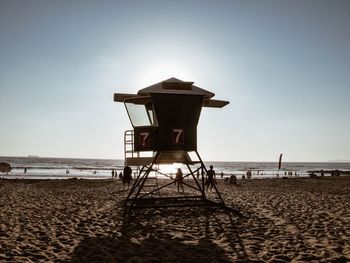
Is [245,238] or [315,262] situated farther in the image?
[245,238]

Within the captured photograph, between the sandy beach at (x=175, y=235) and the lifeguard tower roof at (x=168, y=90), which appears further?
the lifeguard tower roof at (x=168, y=90)

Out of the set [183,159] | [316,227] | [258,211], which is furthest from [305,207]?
[183,159]

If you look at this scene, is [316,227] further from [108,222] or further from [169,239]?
[108,222]

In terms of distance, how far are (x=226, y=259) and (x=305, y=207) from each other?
954cm

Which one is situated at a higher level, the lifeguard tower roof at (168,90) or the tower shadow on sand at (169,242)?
the lifeguard tower roof at (168,90)

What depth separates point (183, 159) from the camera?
13.1 metres

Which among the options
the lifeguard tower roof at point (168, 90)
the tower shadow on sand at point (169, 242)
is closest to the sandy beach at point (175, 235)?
the tower shadow on sand at point (169, 242)

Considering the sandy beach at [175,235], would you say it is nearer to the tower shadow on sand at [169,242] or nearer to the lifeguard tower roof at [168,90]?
the tower shadow on sand at [169,242]

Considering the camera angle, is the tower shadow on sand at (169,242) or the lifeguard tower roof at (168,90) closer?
the tower shadow on sand at (169,242)

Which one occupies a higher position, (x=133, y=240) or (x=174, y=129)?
(x=174, y=129)

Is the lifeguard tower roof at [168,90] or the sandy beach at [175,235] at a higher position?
the lifeguard tower roof at [168,90]

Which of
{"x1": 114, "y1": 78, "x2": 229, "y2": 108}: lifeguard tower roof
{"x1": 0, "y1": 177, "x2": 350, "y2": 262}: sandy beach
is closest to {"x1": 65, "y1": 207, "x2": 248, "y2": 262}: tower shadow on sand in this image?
{"x1": 0, "y1": 177, "x2": 350, "y2": 262}: sandy beach

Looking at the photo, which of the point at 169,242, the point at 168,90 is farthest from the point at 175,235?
the point at 168,90

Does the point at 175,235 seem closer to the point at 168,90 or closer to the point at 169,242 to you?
the point at 169,242
